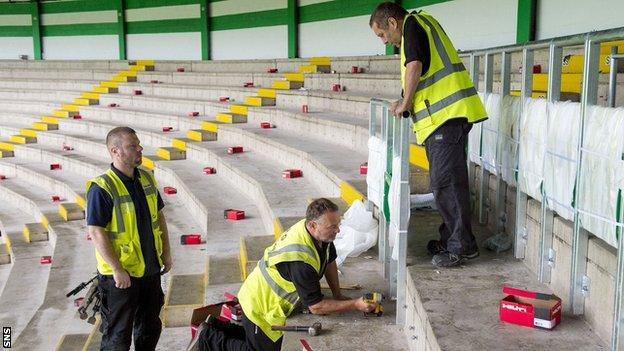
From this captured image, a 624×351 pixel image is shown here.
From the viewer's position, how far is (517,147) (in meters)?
3.40

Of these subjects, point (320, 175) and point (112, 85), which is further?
point (112, 85)

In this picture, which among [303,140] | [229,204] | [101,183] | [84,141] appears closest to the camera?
[101,183]

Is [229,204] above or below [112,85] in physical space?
below

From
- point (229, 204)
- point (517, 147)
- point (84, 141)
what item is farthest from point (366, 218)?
point (84, 141)

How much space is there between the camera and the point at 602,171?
2.36 metres

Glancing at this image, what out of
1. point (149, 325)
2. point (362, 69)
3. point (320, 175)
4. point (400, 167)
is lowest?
point (149, 325)

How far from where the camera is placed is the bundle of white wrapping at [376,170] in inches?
144

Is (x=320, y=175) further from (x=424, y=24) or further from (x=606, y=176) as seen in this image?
(x=606, y=176)

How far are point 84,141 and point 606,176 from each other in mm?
11129

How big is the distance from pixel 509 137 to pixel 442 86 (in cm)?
63

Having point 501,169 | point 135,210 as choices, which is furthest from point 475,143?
point 135,210

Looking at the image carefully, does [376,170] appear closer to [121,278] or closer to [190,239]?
[121,278]

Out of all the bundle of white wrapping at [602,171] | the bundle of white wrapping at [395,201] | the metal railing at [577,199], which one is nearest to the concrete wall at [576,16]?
the metal railing at [577,199]

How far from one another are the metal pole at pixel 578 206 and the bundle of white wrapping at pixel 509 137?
2.70 ft
